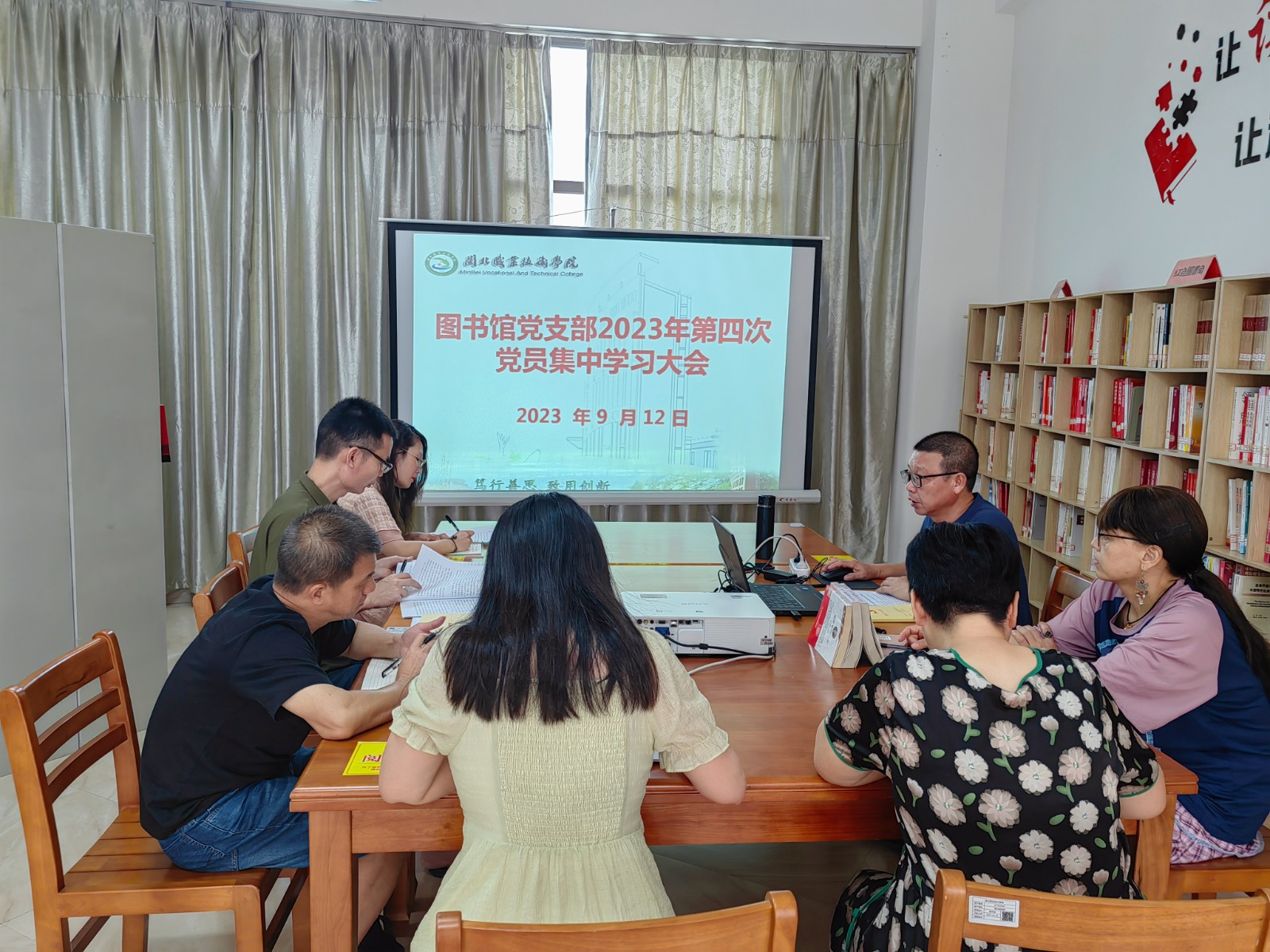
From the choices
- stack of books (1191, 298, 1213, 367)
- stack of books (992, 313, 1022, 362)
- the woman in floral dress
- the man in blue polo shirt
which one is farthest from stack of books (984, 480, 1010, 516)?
the woman in floral dress

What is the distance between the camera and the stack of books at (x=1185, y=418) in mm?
3006

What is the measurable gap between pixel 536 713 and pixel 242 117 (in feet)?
13.9

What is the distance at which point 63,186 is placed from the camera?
4445 millimetres

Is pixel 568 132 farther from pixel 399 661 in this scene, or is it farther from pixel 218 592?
pixel 399 661

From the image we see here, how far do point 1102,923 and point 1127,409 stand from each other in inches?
107

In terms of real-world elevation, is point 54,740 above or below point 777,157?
below

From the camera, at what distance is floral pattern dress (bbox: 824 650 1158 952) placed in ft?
4.14

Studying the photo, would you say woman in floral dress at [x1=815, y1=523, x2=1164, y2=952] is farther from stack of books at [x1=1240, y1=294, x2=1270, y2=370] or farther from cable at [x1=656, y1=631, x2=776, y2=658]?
stack of books at [x1=1240, y1=294, x2=1270, y2=370]

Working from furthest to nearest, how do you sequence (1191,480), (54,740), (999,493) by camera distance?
1. (999,493)
2. (1191,480)
3. (54,740)

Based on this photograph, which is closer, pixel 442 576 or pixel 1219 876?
pixel 1219 876

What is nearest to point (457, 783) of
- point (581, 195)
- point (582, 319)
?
point (582, 319)

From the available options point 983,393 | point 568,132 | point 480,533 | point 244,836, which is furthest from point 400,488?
point 983,393

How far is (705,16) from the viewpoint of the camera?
15.5 feet

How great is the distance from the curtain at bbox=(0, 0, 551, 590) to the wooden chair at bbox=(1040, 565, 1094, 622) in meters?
3.15
